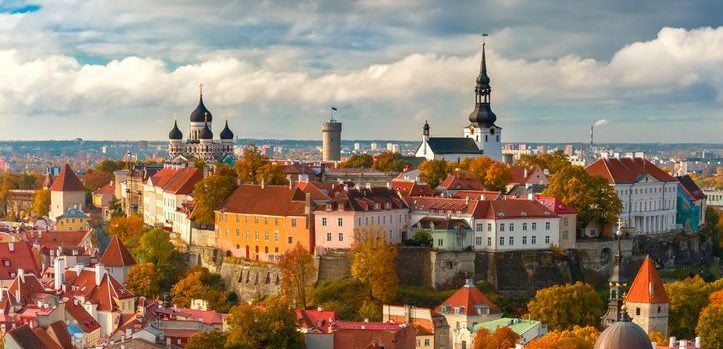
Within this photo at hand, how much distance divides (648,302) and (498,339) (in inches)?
274

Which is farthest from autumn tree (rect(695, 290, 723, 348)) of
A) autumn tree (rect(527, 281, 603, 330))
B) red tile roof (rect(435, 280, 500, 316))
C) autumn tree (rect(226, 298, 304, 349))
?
autumn tree (rect(226, 298, 304, 349))

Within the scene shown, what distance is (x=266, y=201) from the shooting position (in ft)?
253

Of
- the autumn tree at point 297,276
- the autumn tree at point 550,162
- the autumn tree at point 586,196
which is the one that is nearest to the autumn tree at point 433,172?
the autumn tree at point 550,162

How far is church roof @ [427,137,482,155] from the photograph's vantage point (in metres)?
117

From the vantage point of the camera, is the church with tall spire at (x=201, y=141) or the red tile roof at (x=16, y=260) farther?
the church with tall spire at (x=201, y=141)

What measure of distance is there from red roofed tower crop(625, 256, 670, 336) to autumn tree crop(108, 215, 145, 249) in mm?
40740

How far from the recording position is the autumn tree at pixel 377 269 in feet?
223

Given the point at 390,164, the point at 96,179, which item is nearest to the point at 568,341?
the point at 390,164

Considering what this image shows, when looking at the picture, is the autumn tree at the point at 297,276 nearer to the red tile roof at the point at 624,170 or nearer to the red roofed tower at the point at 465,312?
the red roofed tower at the point at 465,312

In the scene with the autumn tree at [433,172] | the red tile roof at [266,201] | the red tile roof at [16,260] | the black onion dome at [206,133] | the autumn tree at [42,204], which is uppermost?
the black onion dome at [206,133]

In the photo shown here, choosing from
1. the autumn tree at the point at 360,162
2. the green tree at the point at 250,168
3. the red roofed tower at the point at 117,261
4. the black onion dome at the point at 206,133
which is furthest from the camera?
the black onion dome at the point at 206,133

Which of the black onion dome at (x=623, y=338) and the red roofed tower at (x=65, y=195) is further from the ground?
the red roofed tower at (x=65, y=195)

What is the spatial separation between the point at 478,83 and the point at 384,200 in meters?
47.1

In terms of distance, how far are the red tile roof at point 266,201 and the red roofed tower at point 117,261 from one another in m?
6.57
